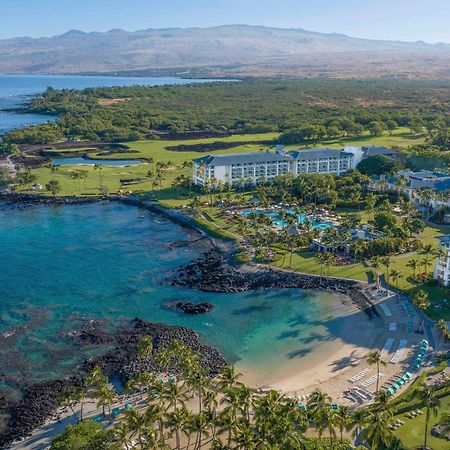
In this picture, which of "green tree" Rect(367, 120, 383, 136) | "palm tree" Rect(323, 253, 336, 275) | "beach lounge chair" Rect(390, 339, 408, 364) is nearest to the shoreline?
"palm tree" Rect(323, 253, 336, 275)

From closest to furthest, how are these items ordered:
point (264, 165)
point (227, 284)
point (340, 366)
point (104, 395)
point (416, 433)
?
1. point (416, 433)
2. point (104, 395)
3. point (340, 366)
4. point (227, 284)
5. point (264, 165)

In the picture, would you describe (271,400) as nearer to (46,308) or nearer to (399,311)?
(399,311)

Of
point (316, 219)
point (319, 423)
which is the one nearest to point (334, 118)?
point (316, 219)

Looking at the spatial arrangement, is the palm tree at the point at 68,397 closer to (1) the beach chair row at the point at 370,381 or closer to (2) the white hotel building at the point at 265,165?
(1) the beach chair row at the point at 370,381

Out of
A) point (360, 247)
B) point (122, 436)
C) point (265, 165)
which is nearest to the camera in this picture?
point (122, 436)

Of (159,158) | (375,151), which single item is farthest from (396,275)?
(159,158)

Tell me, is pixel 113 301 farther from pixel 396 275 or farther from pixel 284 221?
pixel 396 275
